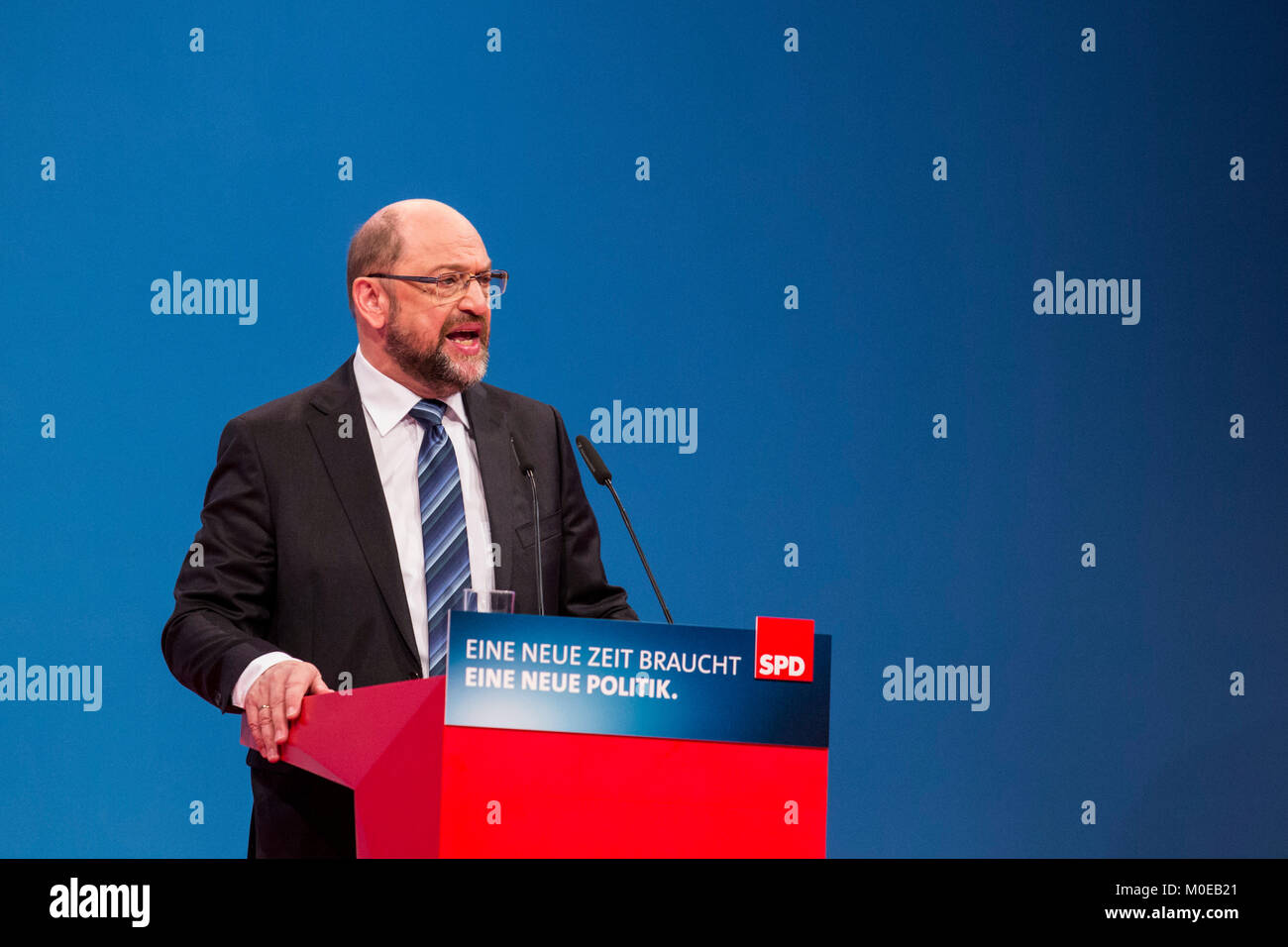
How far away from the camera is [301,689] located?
5.25 ft

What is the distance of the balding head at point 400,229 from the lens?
7.54 ft

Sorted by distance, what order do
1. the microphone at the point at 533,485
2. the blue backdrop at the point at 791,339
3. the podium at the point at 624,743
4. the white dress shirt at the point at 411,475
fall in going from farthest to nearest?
the blue backdrop at the point at 791,339
the white dress shirt at the point at 411,475
the microphone at the point at 533,485
the podium at the point at 624,743

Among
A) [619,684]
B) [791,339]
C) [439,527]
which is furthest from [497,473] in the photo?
[791,339]

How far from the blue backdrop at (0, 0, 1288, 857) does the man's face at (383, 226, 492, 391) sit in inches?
41.7

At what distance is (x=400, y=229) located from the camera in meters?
2.31

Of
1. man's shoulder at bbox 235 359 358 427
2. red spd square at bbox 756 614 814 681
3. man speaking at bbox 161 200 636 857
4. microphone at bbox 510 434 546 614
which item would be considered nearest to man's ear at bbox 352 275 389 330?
man speaking at bbox 161 200 636 857

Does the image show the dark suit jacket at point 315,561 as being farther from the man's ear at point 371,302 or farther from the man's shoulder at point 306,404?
the man's ear at point 371,302

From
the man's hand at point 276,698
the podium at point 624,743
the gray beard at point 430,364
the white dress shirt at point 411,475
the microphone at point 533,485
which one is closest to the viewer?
the podium at point 624,743

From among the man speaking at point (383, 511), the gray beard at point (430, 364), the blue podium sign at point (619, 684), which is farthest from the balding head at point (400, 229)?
the blue podium sign at point (619, 684)

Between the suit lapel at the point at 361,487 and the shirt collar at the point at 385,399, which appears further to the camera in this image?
the shirt collar at the point at 385,399

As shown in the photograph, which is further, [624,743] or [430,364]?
[430,364]

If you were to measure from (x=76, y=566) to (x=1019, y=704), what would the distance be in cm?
251

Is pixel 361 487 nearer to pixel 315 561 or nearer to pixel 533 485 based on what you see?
pixel 315 561

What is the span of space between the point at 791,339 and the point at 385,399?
152cm
